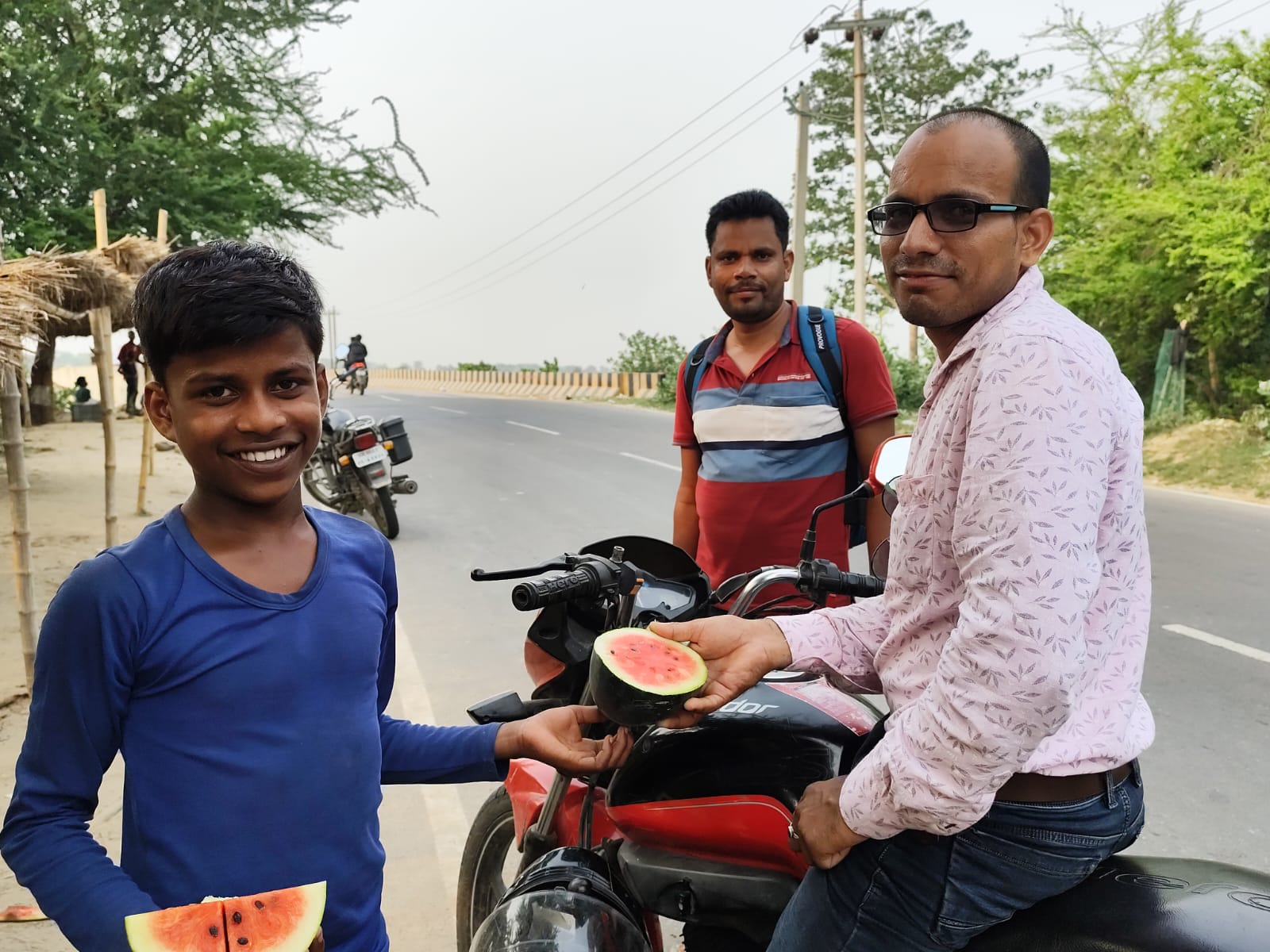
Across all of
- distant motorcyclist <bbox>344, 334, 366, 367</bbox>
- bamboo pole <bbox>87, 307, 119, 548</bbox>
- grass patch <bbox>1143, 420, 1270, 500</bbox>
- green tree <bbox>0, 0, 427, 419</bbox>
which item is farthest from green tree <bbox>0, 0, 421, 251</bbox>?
grass patch <bbox>1143, 420, 1270, 500</bbox>

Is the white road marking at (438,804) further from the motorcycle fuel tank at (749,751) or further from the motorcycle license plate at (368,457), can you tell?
the motorcycle license plate at (368,457)

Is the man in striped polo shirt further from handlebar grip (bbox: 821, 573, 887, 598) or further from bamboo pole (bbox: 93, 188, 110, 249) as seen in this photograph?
bamboo pole (bbox: 93, 188, 110, 249)

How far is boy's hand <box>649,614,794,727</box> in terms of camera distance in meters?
1.64

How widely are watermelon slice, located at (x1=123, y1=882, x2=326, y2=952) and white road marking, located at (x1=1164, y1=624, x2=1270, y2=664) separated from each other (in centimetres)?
551

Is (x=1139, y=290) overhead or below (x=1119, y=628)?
overhead

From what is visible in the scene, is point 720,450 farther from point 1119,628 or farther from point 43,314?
point 43,314

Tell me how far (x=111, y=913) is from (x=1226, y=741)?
4477 mm

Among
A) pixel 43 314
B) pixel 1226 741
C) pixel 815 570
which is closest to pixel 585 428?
pixel 43 314

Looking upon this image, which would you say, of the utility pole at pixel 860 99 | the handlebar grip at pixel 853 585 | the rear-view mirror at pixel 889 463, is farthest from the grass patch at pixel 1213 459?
the handlebar grip at pixel 853 585

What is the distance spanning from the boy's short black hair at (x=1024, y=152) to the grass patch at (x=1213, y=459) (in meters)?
10.8

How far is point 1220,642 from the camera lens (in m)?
5.56

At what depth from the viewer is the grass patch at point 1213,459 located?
11.2 metres

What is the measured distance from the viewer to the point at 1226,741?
4285mm

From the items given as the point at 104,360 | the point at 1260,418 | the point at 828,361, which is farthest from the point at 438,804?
the point at 1260,418
